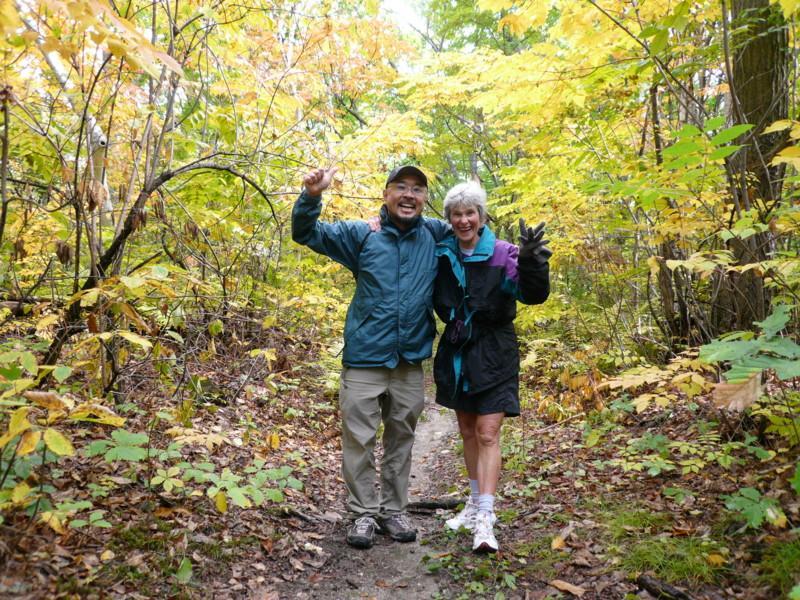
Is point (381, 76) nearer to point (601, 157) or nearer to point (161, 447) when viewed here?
point (601, 157)

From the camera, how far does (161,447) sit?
3.78m

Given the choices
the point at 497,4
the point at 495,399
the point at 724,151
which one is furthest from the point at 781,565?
the point at 497,4

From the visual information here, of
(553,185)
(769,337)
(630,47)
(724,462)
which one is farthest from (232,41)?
(724,462)

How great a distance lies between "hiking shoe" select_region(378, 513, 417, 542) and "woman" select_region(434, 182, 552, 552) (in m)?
0.29

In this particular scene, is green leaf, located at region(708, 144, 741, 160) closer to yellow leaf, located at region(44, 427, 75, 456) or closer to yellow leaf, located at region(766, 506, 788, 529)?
yellow leaf, located at region(766, 506, 788, 529)

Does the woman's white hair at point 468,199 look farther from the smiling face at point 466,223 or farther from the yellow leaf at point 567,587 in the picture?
the yellow leaf at point 567,587

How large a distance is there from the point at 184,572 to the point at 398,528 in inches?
58.5

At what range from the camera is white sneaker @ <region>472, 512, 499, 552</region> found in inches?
128

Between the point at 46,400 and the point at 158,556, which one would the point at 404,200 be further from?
the point at 158,556

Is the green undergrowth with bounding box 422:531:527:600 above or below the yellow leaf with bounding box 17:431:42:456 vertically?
below

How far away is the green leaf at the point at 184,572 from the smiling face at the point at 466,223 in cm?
257

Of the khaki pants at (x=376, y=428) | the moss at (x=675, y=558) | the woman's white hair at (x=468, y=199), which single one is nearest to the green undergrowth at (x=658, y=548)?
the moss at (x=675, y=558)

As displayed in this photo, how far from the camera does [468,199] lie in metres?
3.61

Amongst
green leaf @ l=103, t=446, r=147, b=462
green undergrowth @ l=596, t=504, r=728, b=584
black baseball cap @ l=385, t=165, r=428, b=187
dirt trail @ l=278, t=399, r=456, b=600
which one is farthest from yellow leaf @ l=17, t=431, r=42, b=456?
green undergrowth @ l=596, t=504, r=728, b=584
